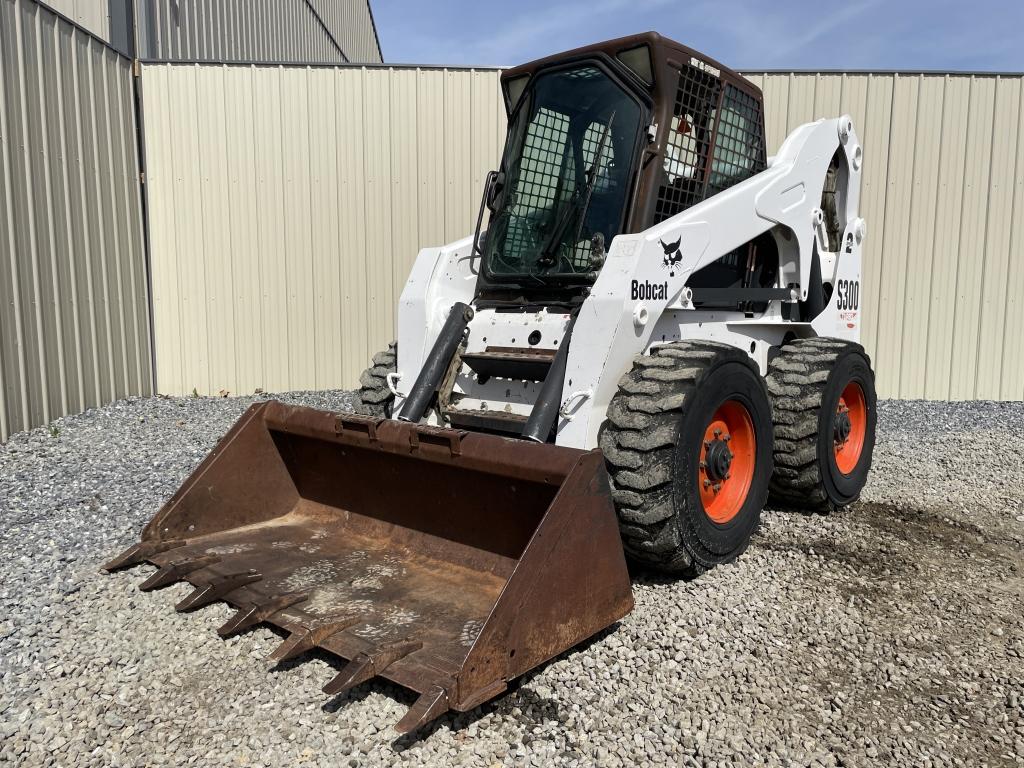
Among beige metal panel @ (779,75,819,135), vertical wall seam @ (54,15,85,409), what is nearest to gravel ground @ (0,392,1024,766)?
vertical wall seam @ (54,15,85,409)

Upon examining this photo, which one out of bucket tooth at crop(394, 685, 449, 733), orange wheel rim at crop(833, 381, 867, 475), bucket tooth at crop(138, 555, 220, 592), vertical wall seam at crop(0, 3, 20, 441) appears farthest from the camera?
vertical wall seam at crop(0, 3, 20, 441)

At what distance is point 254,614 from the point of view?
3010mm

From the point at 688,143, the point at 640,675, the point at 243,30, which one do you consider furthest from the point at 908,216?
the point at 243,30

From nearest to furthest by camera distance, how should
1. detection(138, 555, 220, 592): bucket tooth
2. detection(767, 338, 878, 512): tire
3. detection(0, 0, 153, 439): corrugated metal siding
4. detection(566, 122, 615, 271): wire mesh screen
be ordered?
detection(138, 555, 220, 592): bucket tooth → detection(566, 122, 615, 271): wire mesh screen → detection(767, 338, 878, 512): tire → detection(0, 0, 153, 439): corrugated metal siding

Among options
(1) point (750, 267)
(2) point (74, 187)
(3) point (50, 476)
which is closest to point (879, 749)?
(1) point (750, 267)

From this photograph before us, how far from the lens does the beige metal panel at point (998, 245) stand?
9008mm

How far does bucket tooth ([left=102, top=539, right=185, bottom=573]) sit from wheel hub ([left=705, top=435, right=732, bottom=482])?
8.55 feet

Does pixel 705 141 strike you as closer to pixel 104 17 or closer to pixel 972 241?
pixel 972 241

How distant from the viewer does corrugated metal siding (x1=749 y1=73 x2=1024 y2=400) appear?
8.96 m

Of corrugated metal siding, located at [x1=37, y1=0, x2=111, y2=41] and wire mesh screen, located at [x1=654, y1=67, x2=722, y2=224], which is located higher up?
corrugated metal siding, located at [x1=37, y1=0, x2=111, y2=41]

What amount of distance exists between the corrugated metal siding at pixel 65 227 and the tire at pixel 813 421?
5925 mm

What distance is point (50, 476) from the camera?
552cm

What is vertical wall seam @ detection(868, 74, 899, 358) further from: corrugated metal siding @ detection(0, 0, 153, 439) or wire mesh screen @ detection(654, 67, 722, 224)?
corrugated metal siding @ detection(0, 0, 153, 439)

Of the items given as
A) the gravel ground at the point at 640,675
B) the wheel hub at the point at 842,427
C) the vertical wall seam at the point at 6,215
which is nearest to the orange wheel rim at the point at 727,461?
the gravel ground at the point at 640,675
